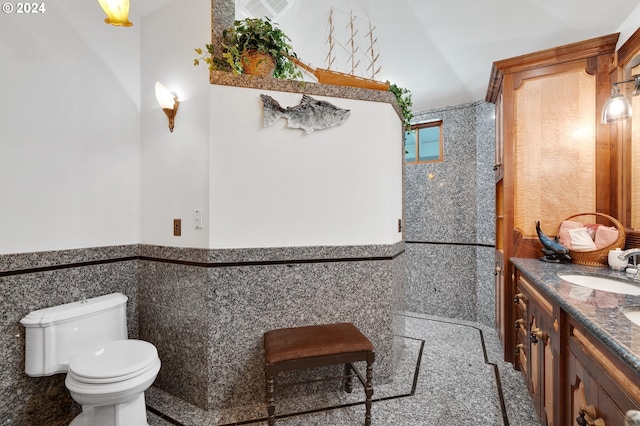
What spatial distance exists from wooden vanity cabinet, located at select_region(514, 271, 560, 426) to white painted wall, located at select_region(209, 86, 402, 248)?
A: 960 millimetres

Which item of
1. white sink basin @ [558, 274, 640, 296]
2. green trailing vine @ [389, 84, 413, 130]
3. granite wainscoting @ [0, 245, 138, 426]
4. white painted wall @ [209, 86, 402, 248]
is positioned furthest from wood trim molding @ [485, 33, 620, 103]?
granite wainscoting @ [0, 245, 138, 426]

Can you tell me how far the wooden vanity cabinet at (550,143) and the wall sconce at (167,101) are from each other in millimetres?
2540

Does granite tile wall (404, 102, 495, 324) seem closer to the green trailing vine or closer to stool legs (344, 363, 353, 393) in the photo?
the green trailing vine

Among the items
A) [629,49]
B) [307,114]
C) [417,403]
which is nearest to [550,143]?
[629,49]

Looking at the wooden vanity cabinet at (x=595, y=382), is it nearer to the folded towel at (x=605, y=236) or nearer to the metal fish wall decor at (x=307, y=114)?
the folded towel at (x=605, y=236)

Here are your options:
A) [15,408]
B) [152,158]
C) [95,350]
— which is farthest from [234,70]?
[15,408]

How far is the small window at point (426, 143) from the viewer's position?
3908 mm

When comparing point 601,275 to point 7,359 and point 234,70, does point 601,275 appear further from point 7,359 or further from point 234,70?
point 7,359

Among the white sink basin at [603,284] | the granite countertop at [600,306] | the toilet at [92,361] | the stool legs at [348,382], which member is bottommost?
the stool legs at [348,382]

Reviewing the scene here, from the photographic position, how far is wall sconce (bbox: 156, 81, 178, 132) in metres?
2.03

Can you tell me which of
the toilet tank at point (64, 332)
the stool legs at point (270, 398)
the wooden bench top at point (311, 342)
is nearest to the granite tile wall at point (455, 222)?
the wooden bench top at point (311, 342)

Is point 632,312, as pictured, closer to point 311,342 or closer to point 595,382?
point 595,382

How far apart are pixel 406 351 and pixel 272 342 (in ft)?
5.15

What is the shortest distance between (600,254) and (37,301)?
11.5ft
